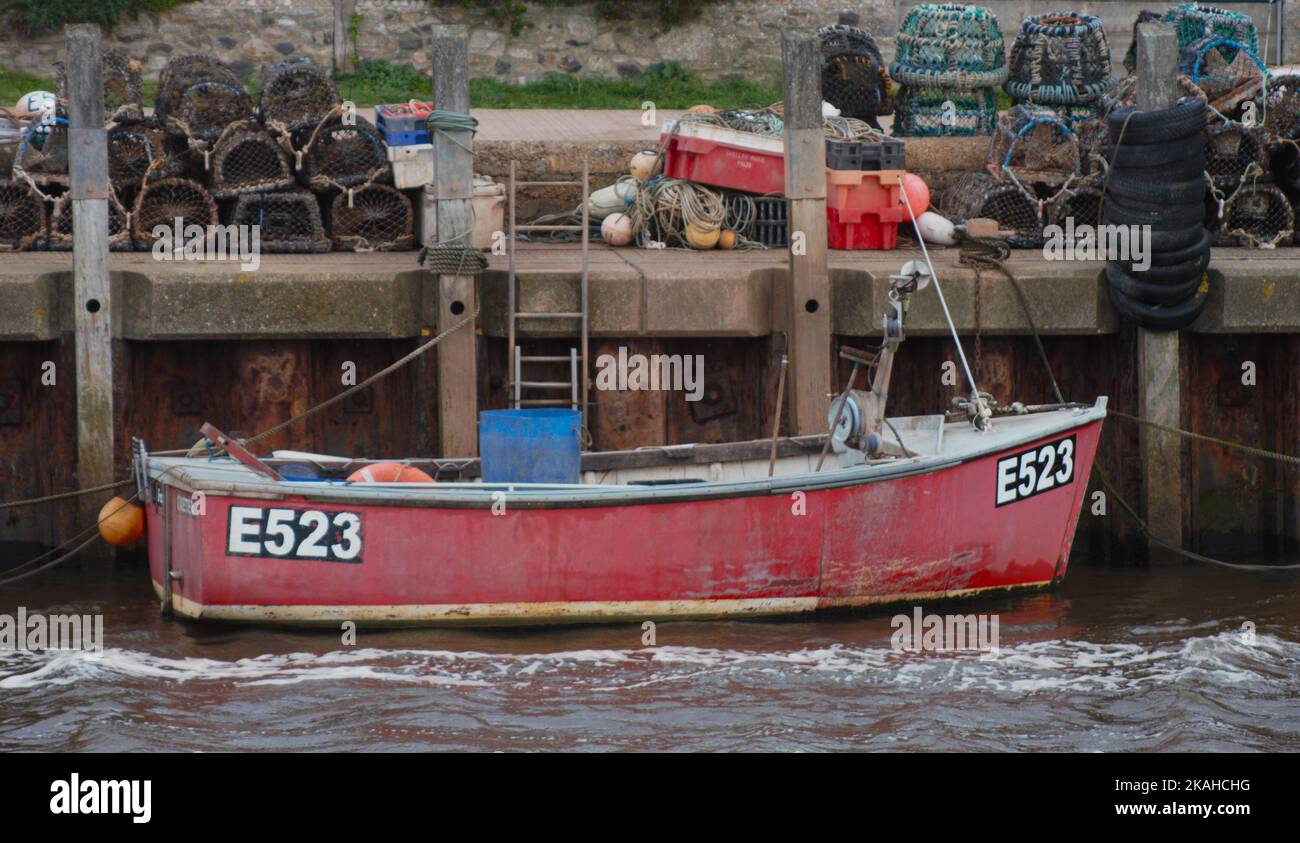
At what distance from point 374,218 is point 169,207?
1312 mm

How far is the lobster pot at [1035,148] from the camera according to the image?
12.4m

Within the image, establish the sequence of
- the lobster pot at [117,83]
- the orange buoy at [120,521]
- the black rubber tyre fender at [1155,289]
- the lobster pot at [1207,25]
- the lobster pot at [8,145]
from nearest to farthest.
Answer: the orange buoy at [120,521] < the black rubber tyre fender at [1155,289] < the lobster pot at [8,145] < the lobster pot at [117,83] < the lobster pot at [1207,25]

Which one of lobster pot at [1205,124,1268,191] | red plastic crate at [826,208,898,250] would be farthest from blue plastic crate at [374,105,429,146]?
lobster pot at [1205,124,1268,191]

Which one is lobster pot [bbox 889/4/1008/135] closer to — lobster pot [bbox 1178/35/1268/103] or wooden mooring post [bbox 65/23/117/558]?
lobster pot [bbox 1178/35/1268/103]

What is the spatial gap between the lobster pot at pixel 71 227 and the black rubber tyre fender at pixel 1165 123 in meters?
6.30

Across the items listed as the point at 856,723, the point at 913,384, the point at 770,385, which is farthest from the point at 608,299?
the point at 856,723

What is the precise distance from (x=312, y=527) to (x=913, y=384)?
3775 mm

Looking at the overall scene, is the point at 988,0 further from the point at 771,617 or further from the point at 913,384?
the point at 771,617

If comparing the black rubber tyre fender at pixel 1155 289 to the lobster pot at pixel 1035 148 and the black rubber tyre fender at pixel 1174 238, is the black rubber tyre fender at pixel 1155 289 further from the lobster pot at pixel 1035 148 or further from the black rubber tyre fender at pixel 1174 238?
the lobster pot at pixel 1035 148

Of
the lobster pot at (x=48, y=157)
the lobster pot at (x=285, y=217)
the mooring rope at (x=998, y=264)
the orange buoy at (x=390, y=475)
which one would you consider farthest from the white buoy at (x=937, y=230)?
the lobster pot at (x=48, y=157)

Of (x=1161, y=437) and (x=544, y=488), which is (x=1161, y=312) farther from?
(x=544, y=488)

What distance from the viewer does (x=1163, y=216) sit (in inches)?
424

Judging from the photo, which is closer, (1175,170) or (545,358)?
(545,358)

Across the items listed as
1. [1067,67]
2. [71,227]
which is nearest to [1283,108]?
[1067,67]
